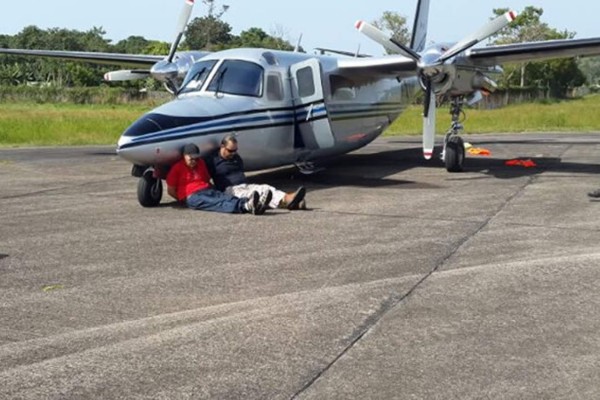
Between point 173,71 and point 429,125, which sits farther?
point 173,71

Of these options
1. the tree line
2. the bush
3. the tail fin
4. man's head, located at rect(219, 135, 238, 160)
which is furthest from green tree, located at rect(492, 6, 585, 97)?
man's head, located at rect(219, 135, 238, 160)

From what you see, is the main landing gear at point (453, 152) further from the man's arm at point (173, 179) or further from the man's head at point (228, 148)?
the man's arm at point (173, 179)

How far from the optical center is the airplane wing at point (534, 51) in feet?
49.4

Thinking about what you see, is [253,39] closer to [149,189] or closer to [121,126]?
[121,126]

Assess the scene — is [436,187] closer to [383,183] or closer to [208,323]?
[383,183]

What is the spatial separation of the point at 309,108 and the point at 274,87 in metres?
0.87

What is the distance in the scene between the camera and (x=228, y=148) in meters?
11.9

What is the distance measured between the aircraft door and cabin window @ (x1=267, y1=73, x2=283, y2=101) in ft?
1.40

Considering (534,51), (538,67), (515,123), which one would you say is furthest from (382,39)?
(538,67)

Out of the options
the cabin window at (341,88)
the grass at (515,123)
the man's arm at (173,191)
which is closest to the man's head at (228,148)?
the man's arm at (173,191)

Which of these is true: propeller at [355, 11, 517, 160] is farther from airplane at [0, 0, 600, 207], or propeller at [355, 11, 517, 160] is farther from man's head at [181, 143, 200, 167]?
man's head at [181, 143, 200, 167]

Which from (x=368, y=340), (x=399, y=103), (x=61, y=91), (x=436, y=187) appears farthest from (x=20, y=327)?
(x=61, y=91)

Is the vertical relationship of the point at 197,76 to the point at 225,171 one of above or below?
above

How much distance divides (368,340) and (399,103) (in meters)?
14.5
